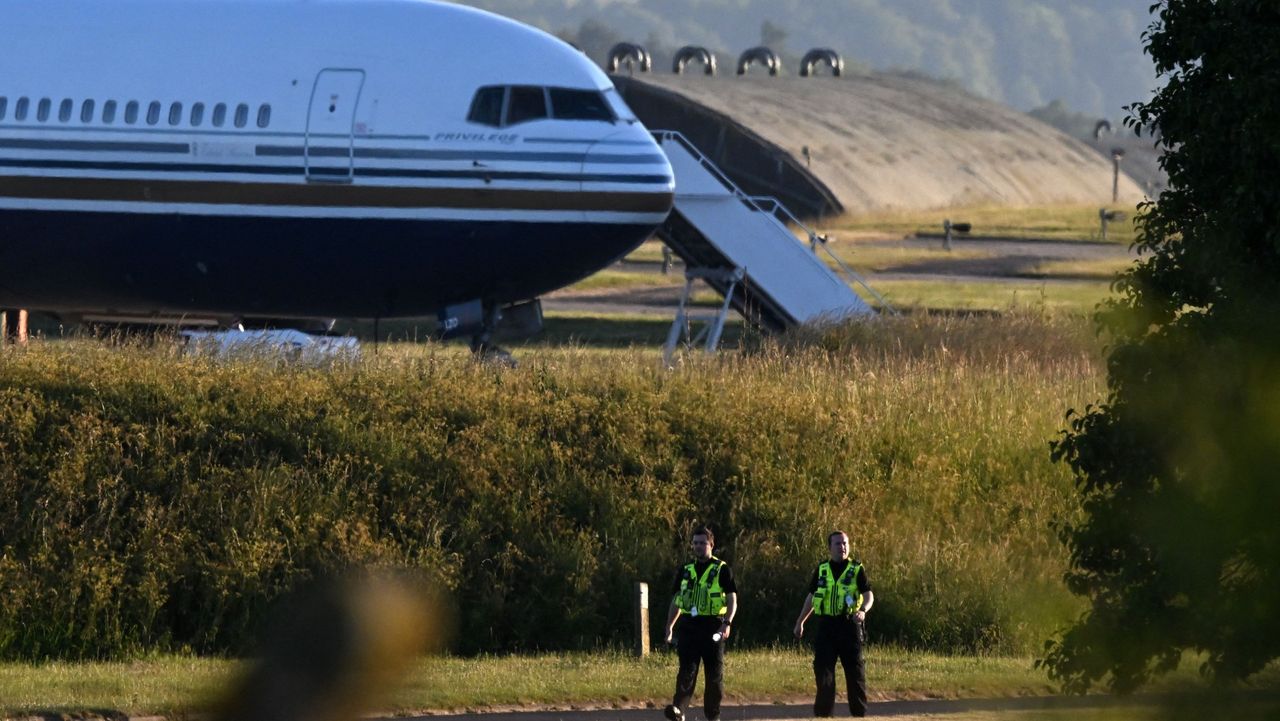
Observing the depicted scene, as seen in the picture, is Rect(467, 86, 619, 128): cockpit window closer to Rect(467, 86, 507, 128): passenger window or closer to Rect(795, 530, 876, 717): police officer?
Rect(467, 86, 507, 128): passenger window

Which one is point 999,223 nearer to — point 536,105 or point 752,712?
point 536,105

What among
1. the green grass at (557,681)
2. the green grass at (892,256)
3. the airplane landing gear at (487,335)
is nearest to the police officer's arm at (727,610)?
the green grass at (557,681)

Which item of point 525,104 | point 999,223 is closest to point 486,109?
point 525,104

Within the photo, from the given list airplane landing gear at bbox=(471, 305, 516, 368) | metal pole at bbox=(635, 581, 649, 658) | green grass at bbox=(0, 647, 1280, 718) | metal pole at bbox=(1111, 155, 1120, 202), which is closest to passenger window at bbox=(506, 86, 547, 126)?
airplane landing gear at bbox=(471, 305, 516, 368)

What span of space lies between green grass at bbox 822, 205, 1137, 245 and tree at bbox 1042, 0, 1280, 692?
270ft

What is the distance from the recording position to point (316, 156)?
104 feet

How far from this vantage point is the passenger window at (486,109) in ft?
105

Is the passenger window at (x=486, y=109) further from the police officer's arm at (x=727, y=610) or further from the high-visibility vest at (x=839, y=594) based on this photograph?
the police officer's arm at (x=727, y=610)

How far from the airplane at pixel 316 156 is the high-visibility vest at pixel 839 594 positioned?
50.5 ft

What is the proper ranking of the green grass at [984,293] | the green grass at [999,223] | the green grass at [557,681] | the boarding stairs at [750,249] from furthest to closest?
the green grass at [999,223] → the green grass at [984,293] → the boarding stairs at [750,249] → the green grass at [557,681]

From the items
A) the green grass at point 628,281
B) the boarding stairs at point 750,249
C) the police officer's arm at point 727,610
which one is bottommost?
the police officer's arm at point 727,610

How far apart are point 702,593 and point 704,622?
0.28 m

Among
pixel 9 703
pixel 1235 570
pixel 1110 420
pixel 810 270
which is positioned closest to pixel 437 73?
pixel 810 270

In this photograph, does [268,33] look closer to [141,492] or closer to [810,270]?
[141,492]
